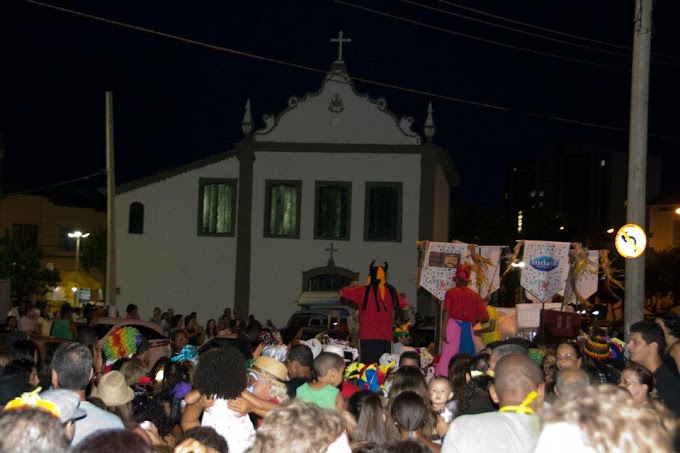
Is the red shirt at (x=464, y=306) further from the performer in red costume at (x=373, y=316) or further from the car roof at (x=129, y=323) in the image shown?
the car roof at (x=129, y=323)

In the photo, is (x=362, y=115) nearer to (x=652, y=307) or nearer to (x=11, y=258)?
(x=11, y=258)

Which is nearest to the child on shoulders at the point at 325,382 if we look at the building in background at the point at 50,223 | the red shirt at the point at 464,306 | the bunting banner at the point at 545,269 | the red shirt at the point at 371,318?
the red shirt at the point at 371,318

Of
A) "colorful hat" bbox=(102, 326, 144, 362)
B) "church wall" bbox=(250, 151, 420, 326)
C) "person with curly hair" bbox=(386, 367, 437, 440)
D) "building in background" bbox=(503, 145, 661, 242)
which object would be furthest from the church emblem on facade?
"building in background" bbox=(503, 145, 661, 242)

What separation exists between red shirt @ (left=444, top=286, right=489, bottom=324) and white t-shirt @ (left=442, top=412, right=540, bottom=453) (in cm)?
762

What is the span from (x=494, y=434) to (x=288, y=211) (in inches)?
1278

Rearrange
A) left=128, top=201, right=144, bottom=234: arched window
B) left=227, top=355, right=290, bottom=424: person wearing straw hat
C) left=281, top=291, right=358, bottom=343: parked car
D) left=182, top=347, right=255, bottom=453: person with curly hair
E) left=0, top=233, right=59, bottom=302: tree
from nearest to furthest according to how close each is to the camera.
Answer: left=182, top=347, right=255, bottom=453: person with curly hair < left=227, top=355, right=290, bottom=424: person wearing straw hat < left=281, top=291, right=358, bottom=343: parked car < left=128, top=201, right=144, bottom=234: arched window < left=0, top=233, right=59, bottom=302: tree

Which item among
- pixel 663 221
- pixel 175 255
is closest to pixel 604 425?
pixel 175 255

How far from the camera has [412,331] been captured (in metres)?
23.2

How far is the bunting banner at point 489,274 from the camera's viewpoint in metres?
18.4

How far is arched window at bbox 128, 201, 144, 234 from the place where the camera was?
38250 millimetres

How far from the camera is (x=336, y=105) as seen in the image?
121 feet

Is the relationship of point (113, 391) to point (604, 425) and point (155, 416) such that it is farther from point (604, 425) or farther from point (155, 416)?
point (604, 425)

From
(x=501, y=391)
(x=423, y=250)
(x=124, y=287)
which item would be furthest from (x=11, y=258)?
(x=501, y=391)

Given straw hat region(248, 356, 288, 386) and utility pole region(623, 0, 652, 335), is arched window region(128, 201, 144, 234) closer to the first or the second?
utility pole region(623, 0, 652, 335)
